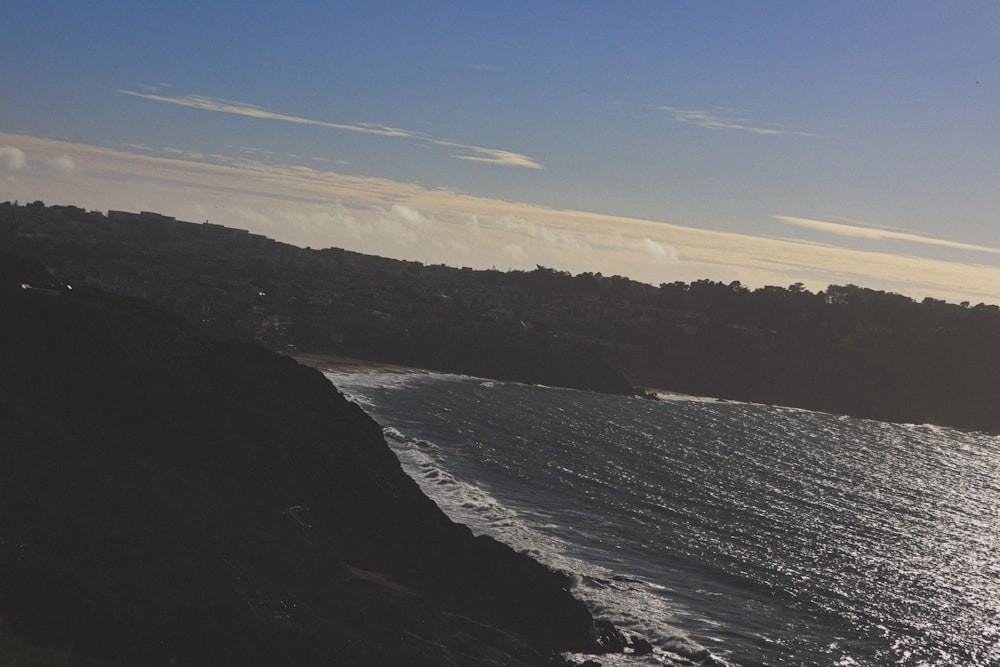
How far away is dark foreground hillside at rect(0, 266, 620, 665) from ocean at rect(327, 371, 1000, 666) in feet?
20.2

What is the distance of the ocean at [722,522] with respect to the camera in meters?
35.1

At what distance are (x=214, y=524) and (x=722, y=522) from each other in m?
33.9

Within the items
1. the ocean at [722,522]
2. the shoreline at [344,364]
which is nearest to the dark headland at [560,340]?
the shoreline at [344,364]

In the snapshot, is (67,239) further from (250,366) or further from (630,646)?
(630,646)

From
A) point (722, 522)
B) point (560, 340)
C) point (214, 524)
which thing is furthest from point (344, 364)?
point (214, 524)

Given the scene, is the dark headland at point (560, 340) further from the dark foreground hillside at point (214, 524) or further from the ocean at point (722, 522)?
the dark foreground hillside at point (214, 524)

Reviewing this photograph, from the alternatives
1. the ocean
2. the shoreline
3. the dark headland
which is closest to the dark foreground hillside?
the ocean

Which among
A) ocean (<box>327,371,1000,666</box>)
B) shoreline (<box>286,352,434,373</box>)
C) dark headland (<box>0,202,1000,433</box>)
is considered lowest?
ocean (<box>327,371,1000,666</box>)

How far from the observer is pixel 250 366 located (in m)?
45.2

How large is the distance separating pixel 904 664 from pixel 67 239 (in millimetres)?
197928

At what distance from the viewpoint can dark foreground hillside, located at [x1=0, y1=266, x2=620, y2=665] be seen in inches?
793

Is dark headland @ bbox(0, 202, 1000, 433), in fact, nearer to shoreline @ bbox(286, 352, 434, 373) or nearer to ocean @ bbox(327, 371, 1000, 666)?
shoreline @ bbox(286, 352, 434, 373)

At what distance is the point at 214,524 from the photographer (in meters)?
28.8

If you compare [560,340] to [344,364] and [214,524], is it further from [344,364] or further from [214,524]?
[214,524]
